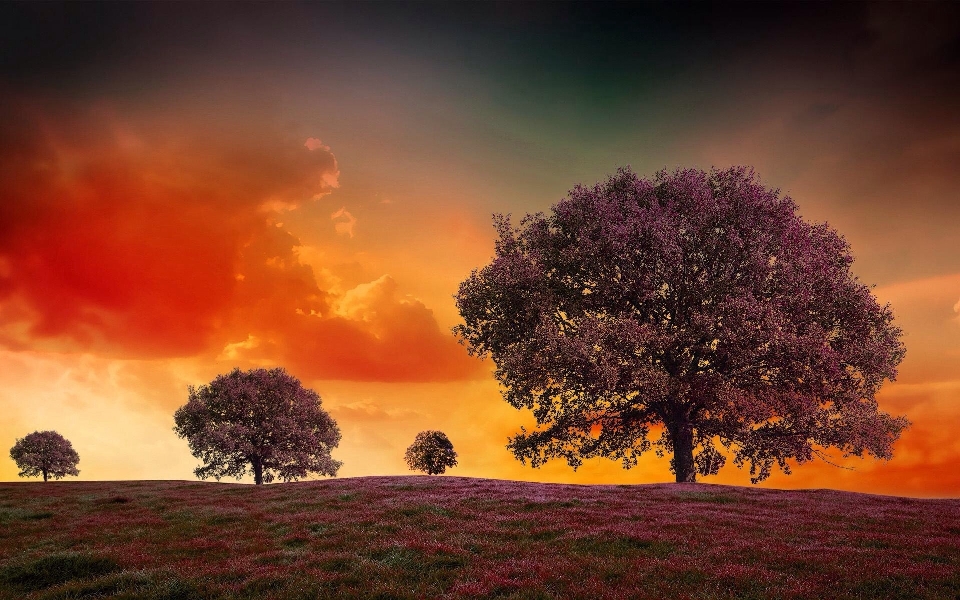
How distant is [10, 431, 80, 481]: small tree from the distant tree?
3993cm

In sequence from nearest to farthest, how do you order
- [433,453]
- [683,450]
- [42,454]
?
[683,450] → [433,453] → [42,454]

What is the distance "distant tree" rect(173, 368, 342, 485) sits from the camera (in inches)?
2340

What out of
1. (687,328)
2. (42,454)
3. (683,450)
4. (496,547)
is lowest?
(42,454)

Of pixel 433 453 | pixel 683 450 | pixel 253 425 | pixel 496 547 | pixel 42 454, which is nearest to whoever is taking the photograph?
pixel 496 547

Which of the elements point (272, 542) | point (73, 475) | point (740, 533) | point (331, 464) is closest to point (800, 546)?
point (740, 533)

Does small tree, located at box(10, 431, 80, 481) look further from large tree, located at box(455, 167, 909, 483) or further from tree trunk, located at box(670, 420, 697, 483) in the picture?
tree trunk, located at box(670, 420, 697, 483)

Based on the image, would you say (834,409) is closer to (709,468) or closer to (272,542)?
(709,468)

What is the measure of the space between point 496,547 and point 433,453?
50250 mm

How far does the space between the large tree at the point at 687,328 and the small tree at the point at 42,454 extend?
8002 centimetres

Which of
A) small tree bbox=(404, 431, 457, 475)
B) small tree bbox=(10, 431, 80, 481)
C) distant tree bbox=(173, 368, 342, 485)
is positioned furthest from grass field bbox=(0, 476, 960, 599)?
small tree bbox=(10, 431, 80, 481)

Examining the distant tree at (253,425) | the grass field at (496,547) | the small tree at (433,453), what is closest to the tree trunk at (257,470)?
the distant tree at (253,425)

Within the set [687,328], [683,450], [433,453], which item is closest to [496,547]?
[687,328]

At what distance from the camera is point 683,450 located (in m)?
37.8

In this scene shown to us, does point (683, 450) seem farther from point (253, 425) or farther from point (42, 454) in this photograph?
point (42, 454)
